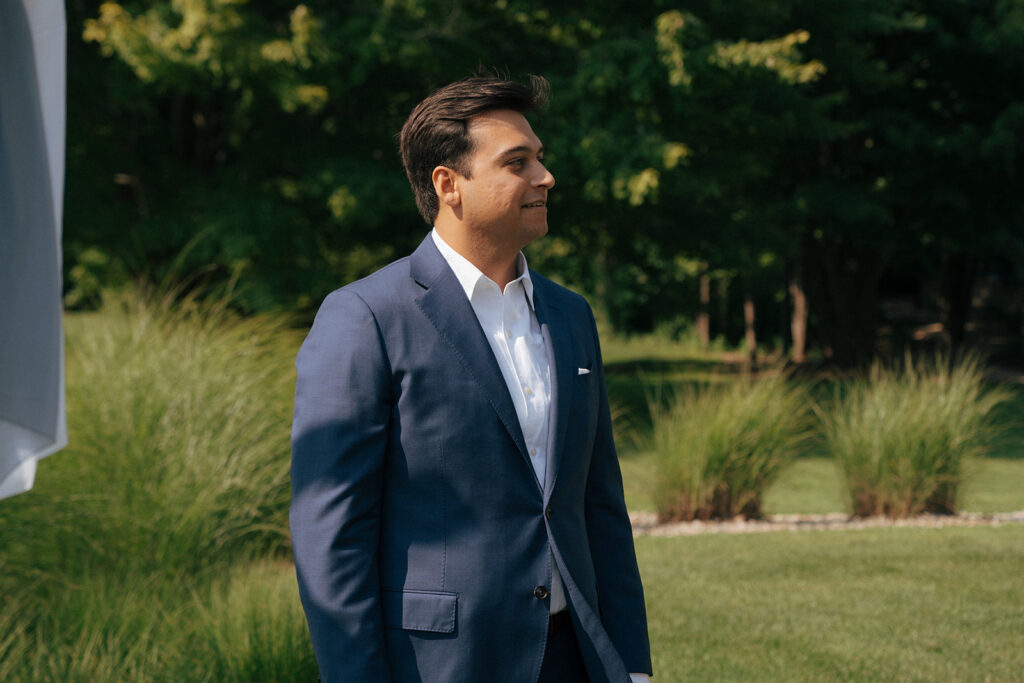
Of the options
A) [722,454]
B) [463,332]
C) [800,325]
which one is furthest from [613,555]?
[800,325]

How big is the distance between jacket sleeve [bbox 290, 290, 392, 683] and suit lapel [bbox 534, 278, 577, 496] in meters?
0.35

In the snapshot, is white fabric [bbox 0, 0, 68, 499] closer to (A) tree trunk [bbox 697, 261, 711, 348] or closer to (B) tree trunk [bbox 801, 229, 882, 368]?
(B) tree trunk [bbox 801, 229, 882, 368]

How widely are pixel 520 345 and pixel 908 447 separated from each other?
7116 millimetres

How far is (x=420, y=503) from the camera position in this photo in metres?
2.07

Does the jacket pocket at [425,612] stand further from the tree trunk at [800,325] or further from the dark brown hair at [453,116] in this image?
the tree trunk at [800,325]

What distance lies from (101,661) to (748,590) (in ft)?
13.1

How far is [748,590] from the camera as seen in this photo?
645 cm

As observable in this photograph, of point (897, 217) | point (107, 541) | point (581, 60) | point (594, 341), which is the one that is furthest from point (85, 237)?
point (897, 217)

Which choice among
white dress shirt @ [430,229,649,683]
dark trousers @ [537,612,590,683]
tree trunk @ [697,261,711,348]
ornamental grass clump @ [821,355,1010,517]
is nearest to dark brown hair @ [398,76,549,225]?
white dress shirt @ [430,229,649,683]

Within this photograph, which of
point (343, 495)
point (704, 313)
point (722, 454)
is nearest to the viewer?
point (343, 495)

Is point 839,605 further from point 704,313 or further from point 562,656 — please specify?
point 704,313

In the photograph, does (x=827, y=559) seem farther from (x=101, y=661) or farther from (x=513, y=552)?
(x=513, y=552)

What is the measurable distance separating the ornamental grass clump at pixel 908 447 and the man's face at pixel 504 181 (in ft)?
23.4

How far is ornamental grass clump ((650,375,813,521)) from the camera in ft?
27.6
